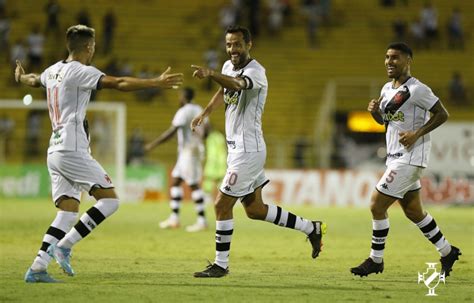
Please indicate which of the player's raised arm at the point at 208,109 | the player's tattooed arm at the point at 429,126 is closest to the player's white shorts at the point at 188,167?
the player's raised arm at the point at 208,109

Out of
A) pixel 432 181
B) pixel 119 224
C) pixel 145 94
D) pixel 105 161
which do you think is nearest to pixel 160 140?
pixel 119 224

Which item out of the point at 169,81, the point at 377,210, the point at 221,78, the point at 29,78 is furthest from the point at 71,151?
the point at 377,210

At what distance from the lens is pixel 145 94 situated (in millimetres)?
33562

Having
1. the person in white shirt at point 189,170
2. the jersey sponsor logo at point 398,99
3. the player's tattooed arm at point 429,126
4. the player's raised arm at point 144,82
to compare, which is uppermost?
the player's raised arm at point 144,82

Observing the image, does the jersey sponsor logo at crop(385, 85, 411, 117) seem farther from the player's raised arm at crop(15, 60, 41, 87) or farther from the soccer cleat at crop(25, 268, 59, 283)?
the soccer cleat at crop(25, 268, 59, 283)

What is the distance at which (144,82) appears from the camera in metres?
9.30

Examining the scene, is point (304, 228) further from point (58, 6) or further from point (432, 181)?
point (58, 6)

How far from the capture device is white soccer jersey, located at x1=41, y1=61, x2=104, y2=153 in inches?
386

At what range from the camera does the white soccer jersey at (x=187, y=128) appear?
17.8 metres

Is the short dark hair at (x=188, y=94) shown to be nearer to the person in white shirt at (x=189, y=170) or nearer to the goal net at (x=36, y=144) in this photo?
the person in white shirt at (x=189, y=170)

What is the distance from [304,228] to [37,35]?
79.5 ft

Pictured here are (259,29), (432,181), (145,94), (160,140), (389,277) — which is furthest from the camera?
(259,29)

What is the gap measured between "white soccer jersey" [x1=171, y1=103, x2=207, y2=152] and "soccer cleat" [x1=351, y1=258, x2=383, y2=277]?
7.08 meters

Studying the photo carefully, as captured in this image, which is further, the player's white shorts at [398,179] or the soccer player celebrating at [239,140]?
the player's white shorts at [398,179]
